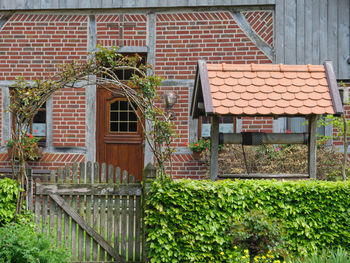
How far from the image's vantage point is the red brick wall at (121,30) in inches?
318

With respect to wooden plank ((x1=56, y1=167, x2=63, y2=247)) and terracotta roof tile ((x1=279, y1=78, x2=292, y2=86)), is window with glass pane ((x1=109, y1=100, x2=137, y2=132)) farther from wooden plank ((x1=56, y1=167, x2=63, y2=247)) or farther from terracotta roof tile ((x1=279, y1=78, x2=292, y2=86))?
terracotta roof tile ((x1=279, y1=78, x2=292, y2=86))

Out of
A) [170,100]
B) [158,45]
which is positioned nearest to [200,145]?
[170,100]

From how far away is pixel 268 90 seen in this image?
16.1ft

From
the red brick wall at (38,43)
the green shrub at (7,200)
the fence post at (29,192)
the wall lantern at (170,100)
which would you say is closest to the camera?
the green shrub at (7,200)

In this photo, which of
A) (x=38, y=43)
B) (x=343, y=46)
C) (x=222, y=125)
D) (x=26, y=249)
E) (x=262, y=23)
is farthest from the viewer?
(x=38, y=43)

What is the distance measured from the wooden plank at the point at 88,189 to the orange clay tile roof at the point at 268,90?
1.30m

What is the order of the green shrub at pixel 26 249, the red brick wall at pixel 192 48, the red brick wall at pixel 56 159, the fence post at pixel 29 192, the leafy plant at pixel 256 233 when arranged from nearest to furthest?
the green shrub at pixel 26 249 → the leafy plant at pixel 256 233 → the fence post at pixel 29 192 → the red brick wall at pixel 192 48 → the red brick wall at pixel 56 159

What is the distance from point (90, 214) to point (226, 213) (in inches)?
62.0

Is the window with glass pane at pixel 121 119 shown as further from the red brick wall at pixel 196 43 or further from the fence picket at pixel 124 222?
the fence picket at pixel 124 222

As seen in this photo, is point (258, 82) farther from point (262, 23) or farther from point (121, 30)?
point (121, 30)

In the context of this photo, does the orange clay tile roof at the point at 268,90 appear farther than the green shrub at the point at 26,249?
Yes

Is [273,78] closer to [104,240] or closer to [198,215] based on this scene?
[198,215]

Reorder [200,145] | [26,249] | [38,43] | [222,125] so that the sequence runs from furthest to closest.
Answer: [38,43] < [222,125] < [200,145] < [26,249]

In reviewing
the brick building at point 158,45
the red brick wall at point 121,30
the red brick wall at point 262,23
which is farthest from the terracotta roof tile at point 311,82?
the red brick wall at point 121,30
